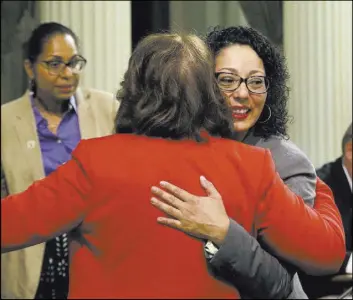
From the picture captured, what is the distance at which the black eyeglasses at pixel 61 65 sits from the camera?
15.6 ft

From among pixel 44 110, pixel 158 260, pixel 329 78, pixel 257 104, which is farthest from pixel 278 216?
pixel 329 78

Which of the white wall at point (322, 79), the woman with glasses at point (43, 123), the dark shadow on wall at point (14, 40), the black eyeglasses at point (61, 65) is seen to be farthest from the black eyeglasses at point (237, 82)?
the dark shadow on wall at point (14, 40)

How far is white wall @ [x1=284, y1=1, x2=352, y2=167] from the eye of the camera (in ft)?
27.7

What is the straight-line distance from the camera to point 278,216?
1946 mm

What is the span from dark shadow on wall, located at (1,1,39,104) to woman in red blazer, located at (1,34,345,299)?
1015 cm

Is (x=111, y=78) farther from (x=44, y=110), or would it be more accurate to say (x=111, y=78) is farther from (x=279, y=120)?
(x=279, y=120)

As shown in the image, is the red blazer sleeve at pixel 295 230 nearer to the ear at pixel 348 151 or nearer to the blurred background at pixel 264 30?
the blurred background at pixel 264 30

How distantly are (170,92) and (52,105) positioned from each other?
2.91m

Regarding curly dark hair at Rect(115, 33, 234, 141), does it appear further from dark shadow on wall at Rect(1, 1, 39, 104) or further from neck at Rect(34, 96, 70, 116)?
dark shadow on wall at Rect(1, 1, 39, 104)

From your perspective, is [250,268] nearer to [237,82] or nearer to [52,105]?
[237,82]


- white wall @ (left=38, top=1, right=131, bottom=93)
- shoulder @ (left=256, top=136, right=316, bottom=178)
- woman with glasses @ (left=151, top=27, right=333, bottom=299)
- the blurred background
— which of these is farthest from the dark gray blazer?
white wall @ (left=38, top=1, right=131, bottom=93)

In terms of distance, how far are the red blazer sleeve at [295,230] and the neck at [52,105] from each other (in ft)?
9.40

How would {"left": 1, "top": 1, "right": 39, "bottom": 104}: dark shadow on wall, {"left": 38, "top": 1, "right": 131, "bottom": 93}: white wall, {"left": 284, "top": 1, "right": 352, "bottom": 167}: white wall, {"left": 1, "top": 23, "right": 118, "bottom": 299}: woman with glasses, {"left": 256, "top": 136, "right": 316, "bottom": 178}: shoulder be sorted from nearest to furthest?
1. {"left": 256, "top": 136, "right": 316, "bottom": 178}: shoulder
2. {"left": 1, "top": 23, "right": 118, "bottom": 299}: woman with glasses
3. {"left": 38, "top": 1, "right": 131, "bottom": 93}: white wall
4. {"left": 284, "top": 1, "right": 352, "bottom": 167}: white wall
5. {"left": 1, "top": 1, "right": 39, "bottom": 104}: dark shadow on wall

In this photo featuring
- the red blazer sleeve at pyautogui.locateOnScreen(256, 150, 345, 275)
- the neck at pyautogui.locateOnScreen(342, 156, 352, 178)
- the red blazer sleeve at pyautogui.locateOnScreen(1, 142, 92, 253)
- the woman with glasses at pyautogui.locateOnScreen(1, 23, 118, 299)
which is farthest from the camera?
the neck at pyautogui.locateOnScreen(342, 156, 352, 178)
